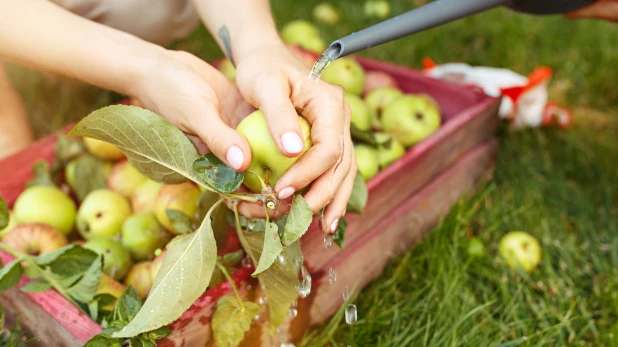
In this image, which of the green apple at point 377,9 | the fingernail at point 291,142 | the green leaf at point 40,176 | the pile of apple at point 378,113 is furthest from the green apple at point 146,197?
the green apple at point 377,9

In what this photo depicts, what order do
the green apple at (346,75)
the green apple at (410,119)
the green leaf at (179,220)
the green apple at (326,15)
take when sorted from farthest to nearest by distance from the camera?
the green apple at (326,15) → the green apple at (346,75) → the green apple at (410,119) → the green leaf at (179,220)

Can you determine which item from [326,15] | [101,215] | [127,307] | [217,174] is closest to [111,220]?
[101,215]

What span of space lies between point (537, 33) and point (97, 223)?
2.20m

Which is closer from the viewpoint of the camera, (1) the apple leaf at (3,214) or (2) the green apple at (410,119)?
(1) the apple leaf at (3,214)

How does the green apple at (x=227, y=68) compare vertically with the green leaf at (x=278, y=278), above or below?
above

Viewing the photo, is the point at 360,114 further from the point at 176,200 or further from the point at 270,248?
the point at 270,248

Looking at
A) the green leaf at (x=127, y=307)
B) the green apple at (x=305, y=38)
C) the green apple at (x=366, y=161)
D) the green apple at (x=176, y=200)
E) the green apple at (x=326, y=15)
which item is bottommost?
the green apple at (x=326, y=15)

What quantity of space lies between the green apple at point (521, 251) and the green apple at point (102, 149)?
3.41 feet

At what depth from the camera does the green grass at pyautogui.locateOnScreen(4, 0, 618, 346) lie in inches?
49.4

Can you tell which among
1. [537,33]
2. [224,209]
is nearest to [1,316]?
[224,209]

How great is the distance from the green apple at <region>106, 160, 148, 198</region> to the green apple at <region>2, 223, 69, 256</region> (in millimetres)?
225

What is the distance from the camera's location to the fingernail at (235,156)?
31.8 inches

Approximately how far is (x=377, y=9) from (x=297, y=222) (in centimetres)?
220

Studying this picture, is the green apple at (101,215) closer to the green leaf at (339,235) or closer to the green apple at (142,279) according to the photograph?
the green apple at (142,279)
